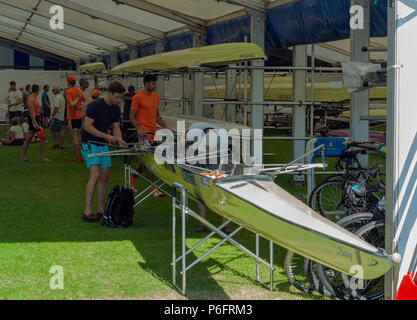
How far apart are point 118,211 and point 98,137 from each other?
900 mm

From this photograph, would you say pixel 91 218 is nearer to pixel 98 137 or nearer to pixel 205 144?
pixel 98 137

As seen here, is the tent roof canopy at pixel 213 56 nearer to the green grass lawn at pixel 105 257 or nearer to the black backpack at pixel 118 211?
the green grass lawn at pixel 105 257

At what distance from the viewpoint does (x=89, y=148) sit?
23.7 feet

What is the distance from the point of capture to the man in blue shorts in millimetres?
7223

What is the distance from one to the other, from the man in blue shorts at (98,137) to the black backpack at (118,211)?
32 centimetres

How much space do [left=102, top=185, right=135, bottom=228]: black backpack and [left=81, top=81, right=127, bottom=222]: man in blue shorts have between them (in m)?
0.32

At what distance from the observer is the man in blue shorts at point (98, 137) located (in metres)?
7.22

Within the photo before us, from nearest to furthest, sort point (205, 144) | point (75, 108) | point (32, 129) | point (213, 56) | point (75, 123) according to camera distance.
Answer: point (205, 144), point (213, 56), point (32, 129), point (75, 108), point (75, 123)

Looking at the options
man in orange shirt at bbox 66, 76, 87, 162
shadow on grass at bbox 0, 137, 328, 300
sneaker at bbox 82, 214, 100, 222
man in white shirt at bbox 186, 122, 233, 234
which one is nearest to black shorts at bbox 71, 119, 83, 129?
man in orange shirt at bbox 66, 76, 87, 162

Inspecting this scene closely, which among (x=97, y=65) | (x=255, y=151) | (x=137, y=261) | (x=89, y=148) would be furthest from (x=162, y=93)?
(x=137, y=261)

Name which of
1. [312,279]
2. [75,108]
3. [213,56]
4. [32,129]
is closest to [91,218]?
[213,56]

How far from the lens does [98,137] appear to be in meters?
7.29
